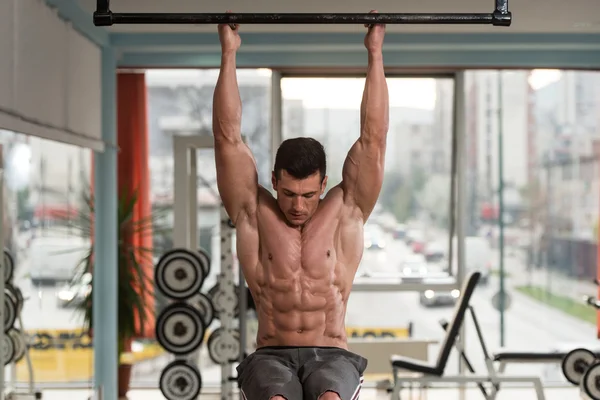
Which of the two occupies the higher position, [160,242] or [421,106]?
[421,106]

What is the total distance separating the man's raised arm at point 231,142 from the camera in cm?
235

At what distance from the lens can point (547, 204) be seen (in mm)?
7508

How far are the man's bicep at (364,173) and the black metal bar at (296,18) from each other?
1.21 ft

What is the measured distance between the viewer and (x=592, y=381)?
579cm

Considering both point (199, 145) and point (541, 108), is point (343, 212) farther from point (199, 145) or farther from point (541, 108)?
point (541, 108)

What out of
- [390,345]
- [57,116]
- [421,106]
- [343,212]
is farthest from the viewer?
[421,106]

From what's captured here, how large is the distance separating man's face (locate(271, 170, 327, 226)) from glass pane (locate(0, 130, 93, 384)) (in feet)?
5.98

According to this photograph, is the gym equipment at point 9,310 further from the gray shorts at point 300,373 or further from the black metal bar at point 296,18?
the black metal bar at point 296,18

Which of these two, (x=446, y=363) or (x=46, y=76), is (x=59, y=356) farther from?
(x=446, y=363)

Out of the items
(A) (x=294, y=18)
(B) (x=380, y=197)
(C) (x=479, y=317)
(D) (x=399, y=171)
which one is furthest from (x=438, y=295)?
(A) (x=294, y=18)

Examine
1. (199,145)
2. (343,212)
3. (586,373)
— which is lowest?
(586,373)

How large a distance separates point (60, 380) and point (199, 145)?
6.20 ft

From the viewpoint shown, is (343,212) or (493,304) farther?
(493,304)

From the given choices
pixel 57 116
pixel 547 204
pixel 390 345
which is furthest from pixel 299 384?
pixel 547 204
